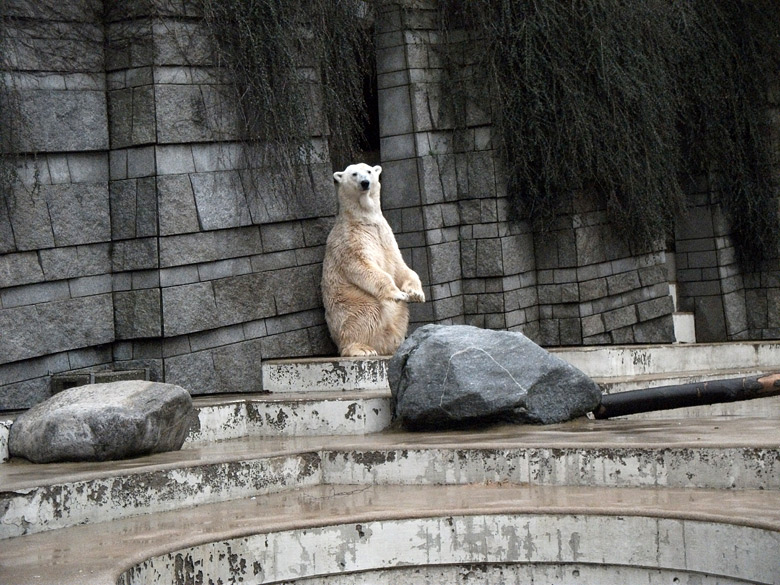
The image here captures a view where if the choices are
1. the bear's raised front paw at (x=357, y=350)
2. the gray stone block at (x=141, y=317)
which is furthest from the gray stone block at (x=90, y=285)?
the bear's raised front paw at (x=357, y=350)

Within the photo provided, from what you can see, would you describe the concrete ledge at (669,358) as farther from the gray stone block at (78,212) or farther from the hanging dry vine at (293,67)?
the gray stone block at (78,212)

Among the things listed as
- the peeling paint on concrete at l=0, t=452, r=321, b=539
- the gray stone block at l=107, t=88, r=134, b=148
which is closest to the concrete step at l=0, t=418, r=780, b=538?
the peeling paint on concrete at l=0, t=452, r=321, b=539

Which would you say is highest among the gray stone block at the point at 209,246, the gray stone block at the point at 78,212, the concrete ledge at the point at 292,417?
the gray stone block at the point at 78,212

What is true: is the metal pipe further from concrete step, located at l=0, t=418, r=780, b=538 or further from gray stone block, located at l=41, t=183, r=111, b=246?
gray stone block, located at l=41, t=183, r=111, b=246

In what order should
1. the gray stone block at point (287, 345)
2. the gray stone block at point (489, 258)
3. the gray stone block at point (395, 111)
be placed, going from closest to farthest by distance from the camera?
the gray stone block at point (287, 345) < the gray stone block at point (395, 111) < the gray stone block at point (489, 258)

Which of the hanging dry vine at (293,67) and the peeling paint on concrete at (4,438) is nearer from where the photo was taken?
the peeling paint on concrete at (4,438)

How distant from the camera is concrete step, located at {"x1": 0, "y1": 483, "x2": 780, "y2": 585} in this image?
4.39 m

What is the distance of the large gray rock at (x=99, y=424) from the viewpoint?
18.3 feet

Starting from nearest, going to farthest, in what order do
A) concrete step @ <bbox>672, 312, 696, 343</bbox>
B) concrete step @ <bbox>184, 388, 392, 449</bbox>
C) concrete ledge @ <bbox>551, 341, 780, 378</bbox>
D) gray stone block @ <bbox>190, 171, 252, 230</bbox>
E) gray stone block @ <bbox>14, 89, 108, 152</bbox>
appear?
1. concrete step @ <bbox>184, 388, 392, 449</bbox>
2. gray stone block @ <bbox>14, 89, 108, 152</bbox>
3. gray stone block @ <bbox>190, 171, 252, 230</bbox>
4. concrete ledge @ <bbox>551, 341, 780, 378</bbox>
5. concrete step @ <bbox>672, 312, 696, 343</bbox>

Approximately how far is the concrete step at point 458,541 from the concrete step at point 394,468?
4.0 inches

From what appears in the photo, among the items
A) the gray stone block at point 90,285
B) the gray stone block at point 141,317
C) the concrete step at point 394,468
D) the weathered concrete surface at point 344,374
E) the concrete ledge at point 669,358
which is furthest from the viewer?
the concrete ledge at point 669,358

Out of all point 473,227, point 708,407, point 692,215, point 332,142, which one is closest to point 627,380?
point 708,407

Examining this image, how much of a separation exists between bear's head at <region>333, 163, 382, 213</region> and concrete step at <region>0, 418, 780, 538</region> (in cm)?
230

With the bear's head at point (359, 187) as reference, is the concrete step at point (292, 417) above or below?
below
